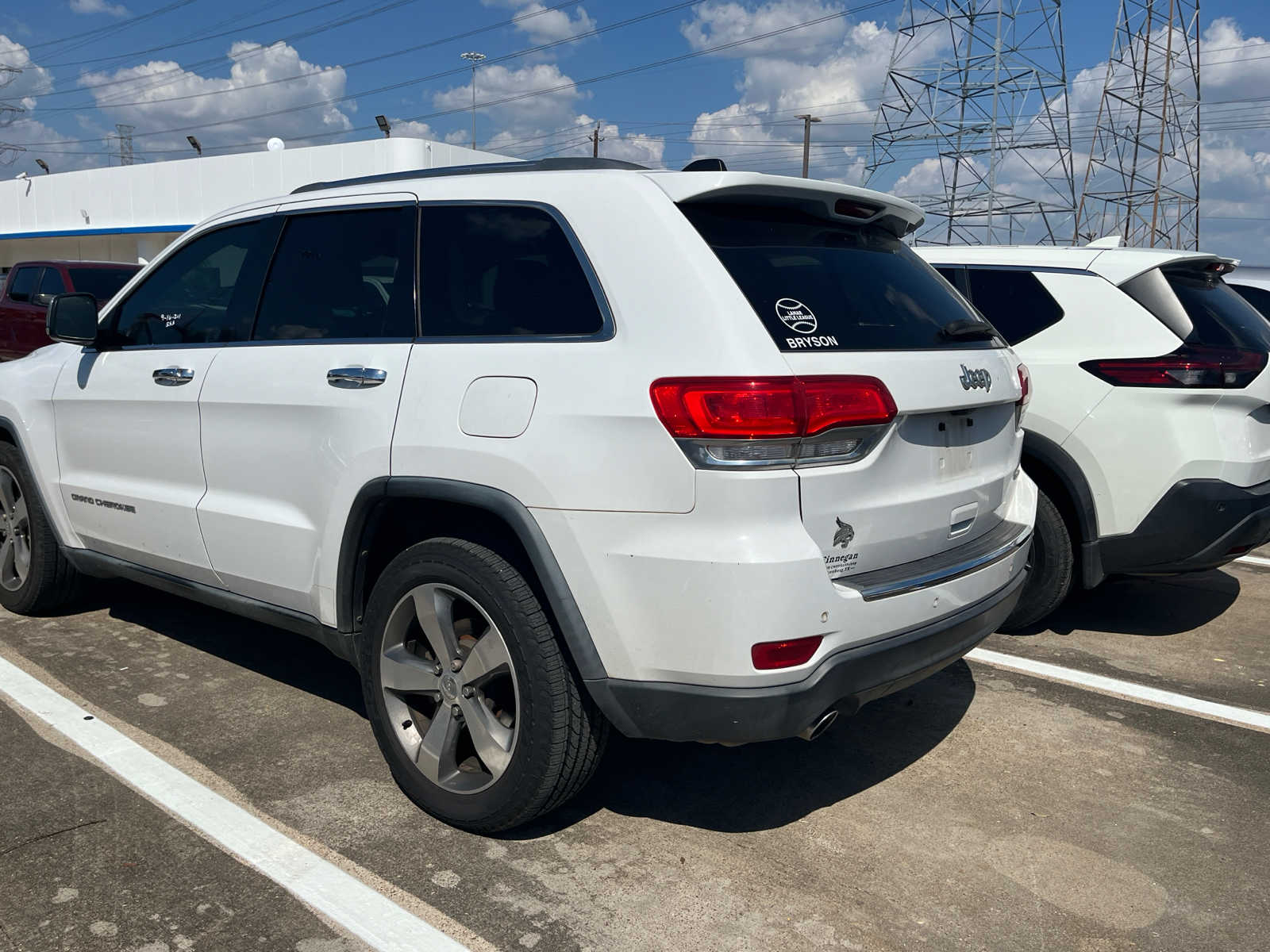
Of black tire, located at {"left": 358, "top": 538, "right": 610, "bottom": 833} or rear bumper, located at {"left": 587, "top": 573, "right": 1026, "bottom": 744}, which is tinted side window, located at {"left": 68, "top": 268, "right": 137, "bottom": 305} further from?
rear bumper, located at {"left": 587, "top": 573, "right": 1026, "bottom": 744}

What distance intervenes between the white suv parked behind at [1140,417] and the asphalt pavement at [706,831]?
1.98ft

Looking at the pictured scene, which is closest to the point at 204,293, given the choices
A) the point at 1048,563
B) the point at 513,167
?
the point at 513,167

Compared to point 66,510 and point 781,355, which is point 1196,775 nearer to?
point 781,355

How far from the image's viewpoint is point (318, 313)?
355cm

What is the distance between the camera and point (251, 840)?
303 centimetres

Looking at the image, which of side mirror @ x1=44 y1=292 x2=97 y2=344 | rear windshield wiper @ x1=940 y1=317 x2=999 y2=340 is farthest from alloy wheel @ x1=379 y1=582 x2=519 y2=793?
side mirror @ x1=44 y1=292 x2=97 y2=344

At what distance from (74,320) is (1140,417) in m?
4.36

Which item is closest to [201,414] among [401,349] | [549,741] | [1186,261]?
[401,349]

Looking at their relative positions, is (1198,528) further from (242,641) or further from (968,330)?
(242,641)

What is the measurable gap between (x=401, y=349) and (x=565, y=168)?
2.32 ft

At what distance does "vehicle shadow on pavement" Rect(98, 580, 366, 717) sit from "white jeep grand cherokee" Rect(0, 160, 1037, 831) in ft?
2.09

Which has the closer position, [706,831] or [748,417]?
[748,417]

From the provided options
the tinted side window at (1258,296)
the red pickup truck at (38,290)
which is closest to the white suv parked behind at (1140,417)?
the tinted side window at (1258,296)

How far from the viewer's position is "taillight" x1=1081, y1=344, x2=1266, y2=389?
450cm
